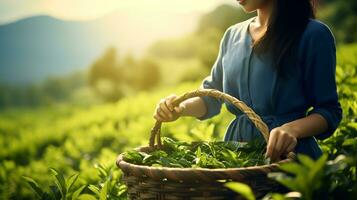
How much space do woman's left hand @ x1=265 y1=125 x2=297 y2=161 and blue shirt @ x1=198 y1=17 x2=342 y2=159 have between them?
0.31 meters

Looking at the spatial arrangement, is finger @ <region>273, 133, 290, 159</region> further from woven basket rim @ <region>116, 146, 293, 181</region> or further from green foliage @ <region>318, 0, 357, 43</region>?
green foliage @ <region>318, 0, 357, 43</region>

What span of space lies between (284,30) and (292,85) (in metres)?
0.23

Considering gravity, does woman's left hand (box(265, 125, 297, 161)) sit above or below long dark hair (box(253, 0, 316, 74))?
below

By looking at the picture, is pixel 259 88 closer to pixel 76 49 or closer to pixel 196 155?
pixel 196 155

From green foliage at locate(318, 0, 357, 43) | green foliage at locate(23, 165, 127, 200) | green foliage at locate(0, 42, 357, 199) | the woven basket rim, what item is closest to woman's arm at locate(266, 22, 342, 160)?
green foliage at locate(0, 42, 357, 199)

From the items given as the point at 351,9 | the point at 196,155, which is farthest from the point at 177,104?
the point at 351,9

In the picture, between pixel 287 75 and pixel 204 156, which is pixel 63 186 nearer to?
pixel 204 156

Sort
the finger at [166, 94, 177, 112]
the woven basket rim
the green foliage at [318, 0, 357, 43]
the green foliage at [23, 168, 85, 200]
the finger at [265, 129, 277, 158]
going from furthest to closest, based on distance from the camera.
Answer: the green foliage at [318, 0, 357, 43]
the finger at [166, 94, 177, 112]
the green foliage at [23, 168, 85, 200]
the finger at [265, 129, 277, 158]
the woven basket rim

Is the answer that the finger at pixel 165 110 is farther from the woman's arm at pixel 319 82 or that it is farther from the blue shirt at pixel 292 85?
the woman's arm at pixel 319 82

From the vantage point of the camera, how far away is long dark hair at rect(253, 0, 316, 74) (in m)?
2.39

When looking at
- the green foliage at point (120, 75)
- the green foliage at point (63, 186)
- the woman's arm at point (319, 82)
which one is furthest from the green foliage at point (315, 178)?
the green foliage at point (120, 75)

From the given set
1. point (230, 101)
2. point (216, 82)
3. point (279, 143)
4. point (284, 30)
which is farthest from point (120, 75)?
point (279, 143)

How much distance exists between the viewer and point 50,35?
35.5 metres

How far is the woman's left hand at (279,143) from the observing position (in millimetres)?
2027
